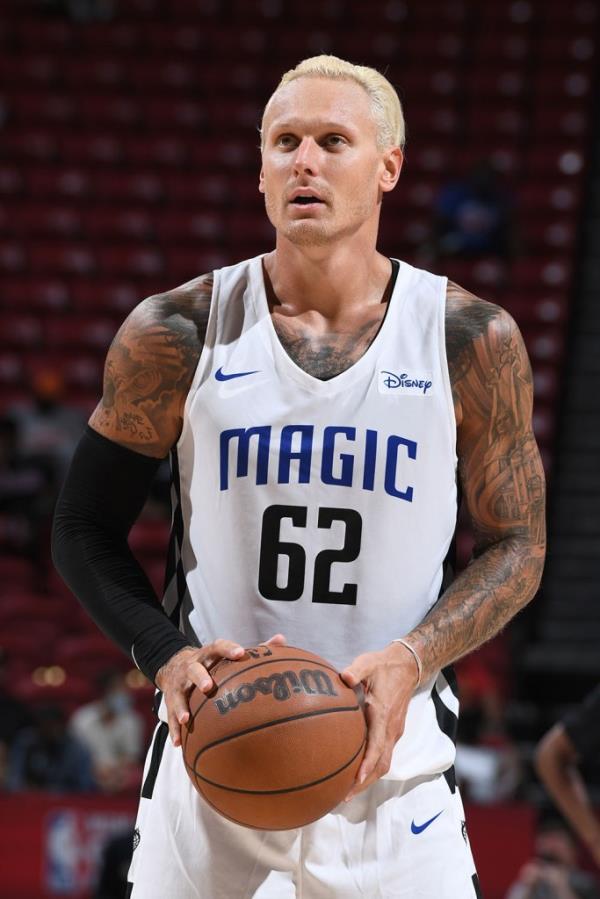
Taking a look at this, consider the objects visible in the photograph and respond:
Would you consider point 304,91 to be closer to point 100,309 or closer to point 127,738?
point 127,738

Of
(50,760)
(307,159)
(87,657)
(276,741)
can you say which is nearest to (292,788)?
(276,741)

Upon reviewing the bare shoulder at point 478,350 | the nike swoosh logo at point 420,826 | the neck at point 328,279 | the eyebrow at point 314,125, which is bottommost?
the nike swoosh logo at point 420,826

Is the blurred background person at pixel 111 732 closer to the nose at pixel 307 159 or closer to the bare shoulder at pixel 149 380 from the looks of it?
the bare shoulder at pixel 149 380

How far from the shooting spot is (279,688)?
2432 mm

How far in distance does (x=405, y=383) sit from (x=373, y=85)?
628mm

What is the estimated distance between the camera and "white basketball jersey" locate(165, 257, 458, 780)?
2.76m

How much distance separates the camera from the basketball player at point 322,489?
2703 mm

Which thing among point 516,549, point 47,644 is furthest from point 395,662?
point 47,644

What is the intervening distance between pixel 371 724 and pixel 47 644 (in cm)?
799

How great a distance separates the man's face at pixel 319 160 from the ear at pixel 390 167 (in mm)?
53

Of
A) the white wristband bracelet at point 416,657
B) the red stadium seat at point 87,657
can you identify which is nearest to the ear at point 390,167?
the white wristband bracelet at point 416,657

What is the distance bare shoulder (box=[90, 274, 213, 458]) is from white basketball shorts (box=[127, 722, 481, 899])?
70 centimetres

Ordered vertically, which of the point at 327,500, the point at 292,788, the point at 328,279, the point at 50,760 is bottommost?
the point at 50,760

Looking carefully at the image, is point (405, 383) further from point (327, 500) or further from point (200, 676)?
point (200, 676)
